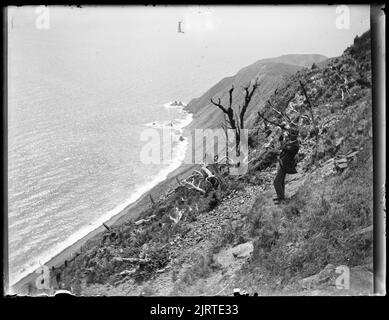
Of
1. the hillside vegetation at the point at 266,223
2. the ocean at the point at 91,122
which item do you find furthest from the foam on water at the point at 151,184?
the hillside vegetation at the point at 266,223

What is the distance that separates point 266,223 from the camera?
8.26 meters

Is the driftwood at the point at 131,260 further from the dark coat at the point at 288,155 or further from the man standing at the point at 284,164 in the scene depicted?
the dark coat at the point at 288,155

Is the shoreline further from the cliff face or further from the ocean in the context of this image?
the cliff face

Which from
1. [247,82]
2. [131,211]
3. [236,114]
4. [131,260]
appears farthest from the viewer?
[236,114]

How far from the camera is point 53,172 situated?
827 centimetres

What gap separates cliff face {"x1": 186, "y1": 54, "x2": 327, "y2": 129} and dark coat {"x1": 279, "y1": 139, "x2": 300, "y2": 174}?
1.37 m

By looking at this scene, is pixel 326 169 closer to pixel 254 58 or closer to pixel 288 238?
pixel 288 238

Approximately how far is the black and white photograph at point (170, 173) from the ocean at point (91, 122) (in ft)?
0.08

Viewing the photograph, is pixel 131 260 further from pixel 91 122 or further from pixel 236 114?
pixel 236 114

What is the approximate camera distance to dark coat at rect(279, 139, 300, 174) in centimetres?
838

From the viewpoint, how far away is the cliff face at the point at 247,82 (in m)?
8.59

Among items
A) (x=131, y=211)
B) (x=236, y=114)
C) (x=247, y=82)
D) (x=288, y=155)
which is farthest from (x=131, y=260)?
(x=247, y=82)

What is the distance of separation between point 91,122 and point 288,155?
3.82 meters

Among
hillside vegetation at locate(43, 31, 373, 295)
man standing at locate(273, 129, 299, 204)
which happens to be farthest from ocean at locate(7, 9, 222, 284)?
man standing at locate(273, 129, 299, 204)
